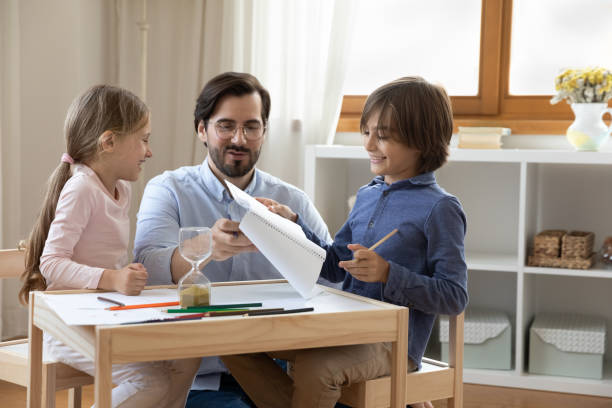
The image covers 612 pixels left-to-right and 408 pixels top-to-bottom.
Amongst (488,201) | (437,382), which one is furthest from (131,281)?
(488,201)

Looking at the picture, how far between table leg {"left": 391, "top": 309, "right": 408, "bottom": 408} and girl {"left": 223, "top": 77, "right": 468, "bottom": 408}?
0.11 meters

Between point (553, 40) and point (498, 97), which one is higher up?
point (553, 40)

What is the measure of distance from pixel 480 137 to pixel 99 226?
176cm

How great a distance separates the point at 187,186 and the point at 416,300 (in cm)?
82

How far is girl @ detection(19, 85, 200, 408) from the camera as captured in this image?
146cm

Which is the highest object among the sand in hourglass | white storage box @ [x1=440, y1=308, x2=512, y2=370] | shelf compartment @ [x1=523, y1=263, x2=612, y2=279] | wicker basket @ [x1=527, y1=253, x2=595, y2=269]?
the sand in hourglass

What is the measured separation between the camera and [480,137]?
298cm

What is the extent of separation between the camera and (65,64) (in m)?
3.21

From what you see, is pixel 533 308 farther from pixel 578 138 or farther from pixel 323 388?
pixel 323 388

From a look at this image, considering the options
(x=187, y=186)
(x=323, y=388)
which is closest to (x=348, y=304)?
(x=323, y=388)

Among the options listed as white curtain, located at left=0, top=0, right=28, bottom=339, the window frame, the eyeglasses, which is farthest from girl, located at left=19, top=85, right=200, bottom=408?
the window frame

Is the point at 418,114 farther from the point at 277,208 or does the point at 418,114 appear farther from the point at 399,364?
the point at 399,364

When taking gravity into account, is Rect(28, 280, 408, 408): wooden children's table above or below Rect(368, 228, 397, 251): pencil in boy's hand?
below

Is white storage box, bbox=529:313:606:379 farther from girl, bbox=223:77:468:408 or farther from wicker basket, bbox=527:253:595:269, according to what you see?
girl, bbox=223:77:468:408
